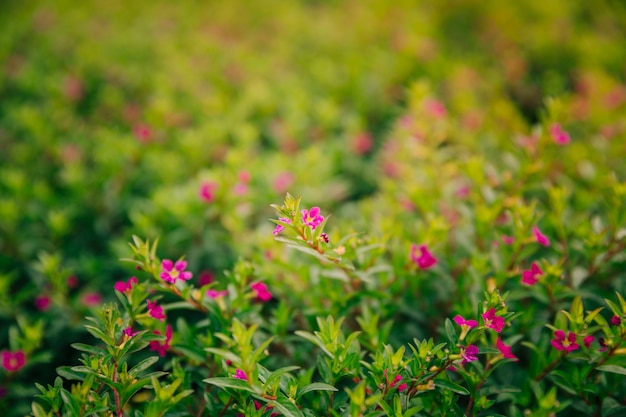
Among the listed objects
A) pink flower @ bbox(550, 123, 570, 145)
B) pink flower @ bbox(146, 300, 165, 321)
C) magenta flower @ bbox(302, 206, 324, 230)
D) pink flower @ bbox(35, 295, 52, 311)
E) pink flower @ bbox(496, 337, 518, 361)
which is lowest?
pink flower @ bbox(35, 295, 52, 311)

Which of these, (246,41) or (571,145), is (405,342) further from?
(246,41)

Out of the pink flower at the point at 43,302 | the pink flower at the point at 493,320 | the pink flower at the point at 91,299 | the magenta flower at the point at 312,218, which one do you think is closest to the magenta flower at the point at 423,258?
the pink flower at the point at 493,320

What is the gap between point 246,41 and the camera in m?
4.64

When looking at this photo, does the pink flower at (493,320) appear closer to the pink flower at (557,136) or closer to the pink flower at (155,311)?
the pink flower at (155,311)

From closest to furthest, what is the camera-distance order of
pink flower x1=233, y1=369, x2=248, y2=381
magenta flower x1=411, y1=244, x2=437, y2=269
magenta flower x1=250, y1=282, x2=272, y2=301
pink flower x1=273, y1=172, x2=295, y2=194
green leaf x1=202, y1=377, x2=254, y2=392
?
green leaf x1=202, y1=377, x2=254, y2=392
pink flower x1=233, y1=369, x2=248, y2=381
magenta flower x1=250, y1=282, x2=272, y2=301
magenta flower x1=411, y1=244, x2=437, y2=269
pink flower x1=273, y1=172, x2=295, y2=194

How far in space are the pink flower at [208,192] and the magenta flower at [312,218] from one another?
102cm

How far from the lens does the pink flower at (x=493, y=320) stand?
4.19 feet

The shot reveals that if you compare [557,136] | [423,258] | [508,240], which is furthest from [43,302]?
[557,136]

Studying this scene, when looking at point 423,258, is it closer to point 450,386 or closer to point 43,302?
point 450,386

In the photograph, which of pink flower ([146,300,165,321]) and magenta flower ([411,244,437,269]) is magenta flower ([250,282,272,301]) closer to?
pink flower ([146,300,165,321])

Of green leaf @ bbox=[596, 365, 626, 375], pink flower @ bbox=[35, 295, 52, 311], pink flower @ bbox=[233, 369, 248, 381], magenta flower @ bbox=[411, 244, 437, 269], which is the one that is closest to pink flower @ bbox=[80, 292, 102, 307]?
pink flower @ bbox=[35, 295, 52, 311]

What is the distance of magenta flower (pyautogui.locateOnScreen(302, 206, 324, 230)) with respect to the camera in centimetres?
137

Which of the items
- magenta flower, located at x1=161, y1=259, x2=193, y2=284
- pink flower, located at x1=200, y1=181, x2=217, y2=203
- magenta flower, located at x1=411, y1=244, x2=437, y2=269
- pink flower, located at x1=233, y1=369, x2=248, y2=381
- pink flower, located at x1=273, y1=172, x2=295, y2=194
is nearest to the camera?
pink flower, located at x1=233, y1=369, x2=248, y2=381

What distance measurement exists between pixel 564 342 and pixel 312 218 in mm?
956
